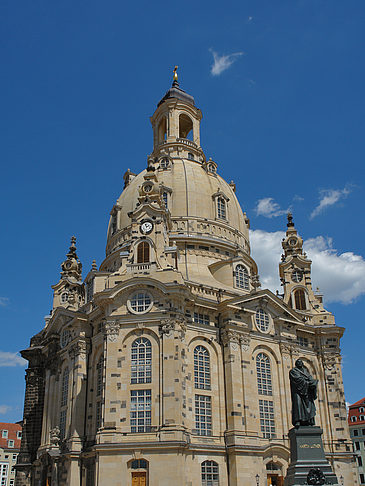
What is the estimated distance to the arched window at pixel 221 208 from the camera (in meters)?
59.3

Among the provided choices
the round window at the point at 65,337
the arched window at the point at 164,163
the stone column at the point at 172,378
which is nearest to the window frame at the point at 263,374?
the stone column at the point at 172,378

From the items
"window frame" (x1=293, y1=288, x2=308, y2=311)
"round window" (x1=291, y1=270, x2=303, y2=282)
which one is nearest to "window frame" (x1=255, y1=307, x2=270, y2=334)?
"window frame" (x1=293, y1=288, x2=308, y2=311)

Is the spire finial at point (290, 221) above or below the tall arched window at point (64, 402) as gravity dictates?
above

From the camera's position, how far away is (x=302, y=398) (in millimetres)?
22844

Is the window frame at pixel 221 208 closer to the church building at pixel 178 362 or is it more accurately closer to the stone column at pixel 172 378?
the church building at pixel 178 362

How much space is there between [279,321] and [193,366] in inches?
427

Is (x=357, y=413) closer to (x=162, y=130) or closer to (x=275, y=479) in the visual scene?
(x=275, y=479)

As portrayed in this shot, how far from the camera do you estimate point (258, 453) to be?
42094 millimetres

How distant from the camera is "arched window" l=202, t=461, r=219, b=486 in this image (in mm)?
40156

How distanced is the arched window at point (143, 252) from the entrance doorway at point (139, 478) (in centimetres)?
1751

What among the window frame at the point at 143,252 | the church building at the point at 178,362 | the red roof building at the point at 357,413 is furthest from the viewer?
the red roof building at the point at 357,413

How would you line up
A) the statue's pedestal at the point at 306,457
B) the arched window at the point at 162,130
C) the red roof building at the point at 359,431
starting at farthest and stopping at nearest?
the red roof building at the point at 359,431, the arched window at the point at 162,130, the statue's pedestal at the point at 306,457

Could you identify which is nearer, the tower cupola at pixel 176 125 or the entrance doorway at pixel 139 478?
the entrance doorway at pixel 139 478

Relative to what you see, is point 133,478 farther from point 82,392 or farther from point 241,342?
point 241,342
